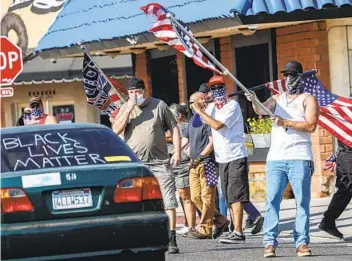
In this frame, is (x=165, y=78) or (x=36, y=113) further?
(x=165, y=78)

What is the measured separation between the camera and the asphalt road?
37.2ft

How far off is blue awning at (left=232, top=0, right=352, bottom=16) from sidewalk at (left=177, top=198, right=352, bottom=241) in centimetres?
292

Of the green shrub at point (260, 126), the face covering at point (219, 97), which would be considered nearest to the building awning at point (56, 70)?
the green shrub at point (260, 126)

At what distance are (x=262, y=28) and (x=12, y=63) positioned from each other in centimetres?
529

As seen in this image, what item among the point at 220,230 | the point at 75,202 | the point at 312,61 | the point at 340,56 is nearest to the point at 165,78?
the point at 312,61

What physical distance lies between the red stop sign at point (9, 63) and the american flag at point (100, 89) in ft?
9.30

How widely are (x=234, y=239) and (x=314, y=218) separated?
2.86 metres

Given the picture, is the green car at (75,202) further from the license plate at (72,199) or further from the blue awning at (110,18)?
the blue awning at (110,18)

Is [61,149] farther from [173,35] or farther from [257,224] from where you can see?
[257,224]

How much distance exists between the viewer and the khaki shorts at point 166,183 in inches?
477

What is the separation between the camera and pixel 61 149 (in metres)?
9.76

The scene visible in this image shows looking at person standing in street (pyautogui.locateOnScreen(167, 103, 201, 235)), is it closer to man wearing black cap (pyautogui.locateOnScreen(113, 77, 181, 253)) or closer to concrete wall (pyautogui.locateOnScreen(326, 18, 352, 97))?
man wearing black cap (pyautogui.locateOnScreen(113, 77, 181, 253))

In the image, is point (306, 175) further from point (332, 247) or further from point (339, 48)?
point (339, 48)

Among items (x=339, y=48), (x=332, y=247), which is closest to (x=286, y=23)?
(x=339, y=48)
